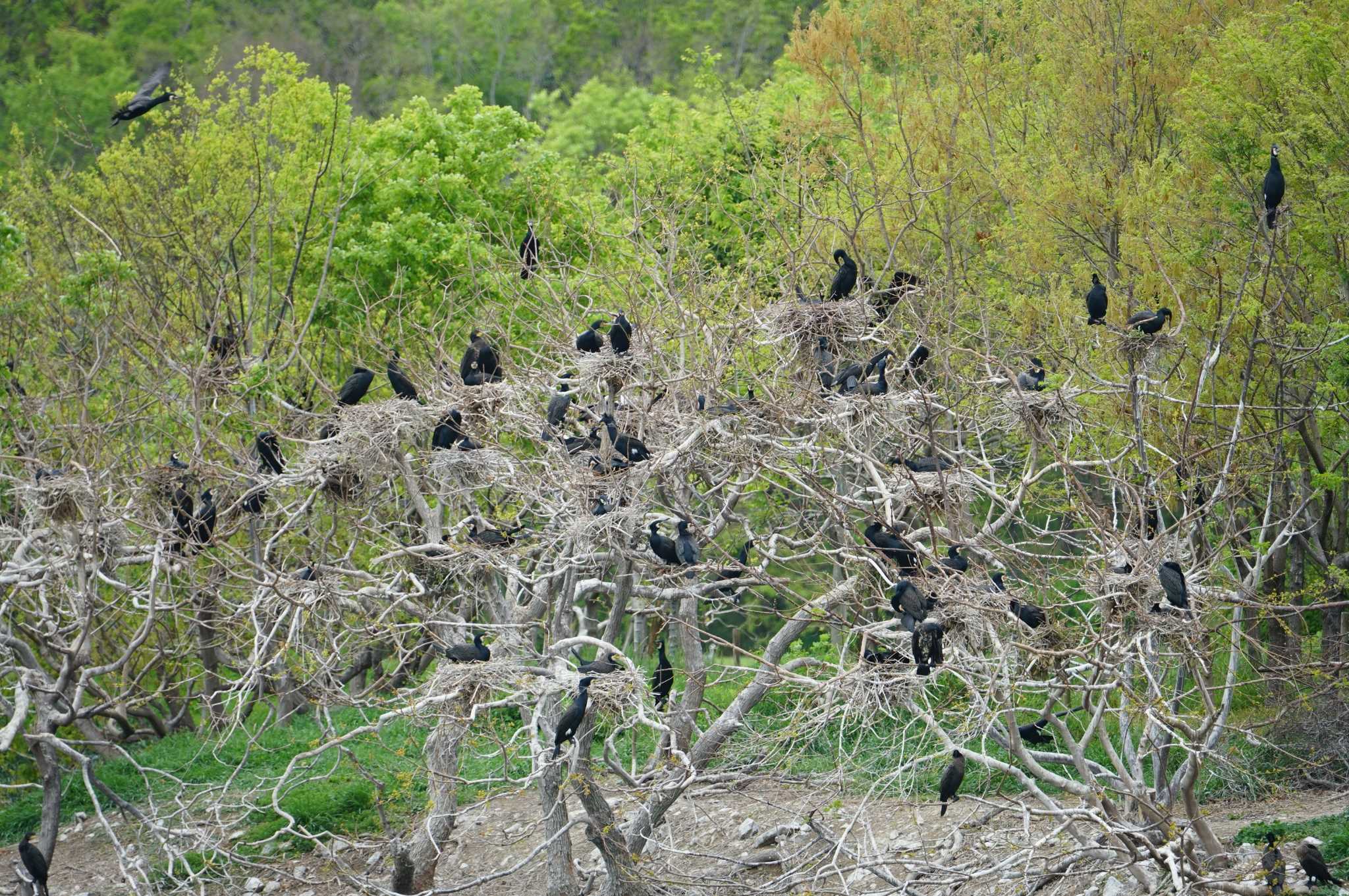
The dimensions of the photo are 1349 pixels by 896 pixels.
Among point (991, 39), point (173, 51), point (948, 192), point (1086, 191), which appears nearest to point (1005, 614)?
point (1086, 191)

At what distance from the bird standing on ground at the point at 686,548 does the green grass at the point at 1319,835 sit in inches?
150

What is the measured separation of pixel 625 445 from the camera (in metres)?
7.96

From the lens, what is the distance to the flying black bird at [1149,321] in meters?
7.83

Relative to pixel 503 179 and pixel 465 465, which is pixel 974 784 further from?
pixel 503 179

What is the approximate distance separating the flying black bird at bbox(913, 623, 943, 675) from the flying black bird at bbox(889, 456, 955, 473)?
1.07 metres

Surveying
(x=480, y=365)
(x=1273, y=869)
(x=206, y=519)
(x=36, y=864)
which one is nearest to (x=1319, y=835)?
(x=1273, y=869)

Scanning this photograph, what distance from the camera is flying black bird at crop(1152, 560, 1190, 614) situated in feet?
20.4

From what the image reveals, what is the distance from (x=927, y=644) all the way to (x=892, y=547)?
0.92 meters

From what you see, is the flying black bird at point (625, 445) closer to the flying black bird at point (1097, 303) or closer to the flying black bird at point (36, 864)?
the flying black bird at point (1097, 303)

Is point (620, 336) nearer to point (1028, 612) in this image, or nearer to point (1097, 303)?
point (1028, 612)

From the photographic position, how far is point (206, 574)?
12688 mm

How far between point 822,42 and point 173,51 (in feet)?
132

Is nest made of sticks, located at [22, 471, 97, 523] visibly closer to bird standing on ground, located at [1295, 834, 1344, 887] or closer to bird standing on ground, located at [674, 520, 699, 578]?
bird standing on ground, located at [674, 520, 699, 578]

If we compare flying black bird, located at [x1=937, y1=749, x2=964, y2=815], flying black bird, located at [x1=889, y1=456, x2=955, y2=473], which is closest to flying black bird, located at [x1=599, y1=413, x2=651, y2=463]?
flying black bird, located at [x1=889, y1=456, x2=955, y2=473]
